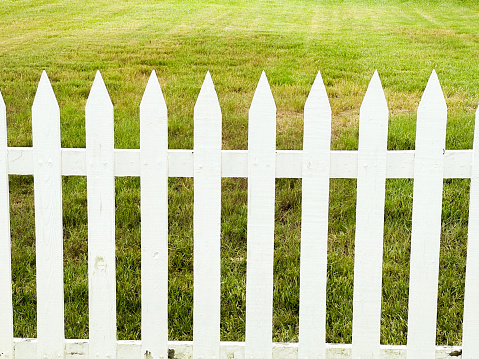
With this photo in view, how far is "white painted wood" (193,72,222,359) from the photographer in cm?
289

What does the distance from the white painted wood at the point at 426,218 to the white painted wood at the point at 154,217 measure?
3.44 feet

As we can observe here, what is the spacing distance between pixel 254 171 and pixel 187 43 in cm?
1099

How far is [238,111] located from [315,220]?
4.80m

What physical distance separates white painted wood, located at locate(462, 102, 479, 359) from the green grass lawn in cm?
47

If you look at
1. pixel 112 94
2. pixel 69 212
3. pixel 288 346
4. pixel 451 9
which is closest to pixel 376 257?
pixel 288 346

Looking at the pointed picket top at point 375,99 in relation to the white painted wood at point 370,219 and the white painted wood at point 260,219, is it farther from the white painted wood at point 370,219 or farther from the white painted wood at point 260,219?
the white painted wood at point 260,219

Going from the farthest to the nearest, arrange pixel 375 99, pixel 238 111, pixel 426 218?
pixel 238 111, pixel 426 218, pixel 375 99

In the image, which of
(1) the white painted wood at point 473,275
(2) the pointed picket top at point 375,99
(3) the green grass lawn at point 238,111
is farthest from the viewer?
(3) the green grass lawn at point 238,111

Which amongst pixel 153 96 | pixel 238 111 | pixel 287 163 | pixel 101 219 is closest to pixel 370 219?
pixel 287 163

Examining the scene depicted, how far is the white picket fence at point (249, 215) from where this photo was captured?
289cm

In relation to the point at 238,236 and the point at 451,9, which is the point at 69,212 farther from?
the point at 451,9

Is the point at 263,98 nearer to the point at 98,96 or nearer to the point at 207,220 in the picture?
the point at 207,220

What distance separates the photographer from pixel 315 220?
9.68ft

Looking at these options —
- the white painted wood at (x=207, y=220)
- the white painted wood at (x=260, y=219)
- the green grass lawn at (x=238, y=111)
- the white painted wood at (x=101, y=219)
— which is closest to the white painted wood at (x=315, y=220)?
the white painted wood at (x=260, y=219)
